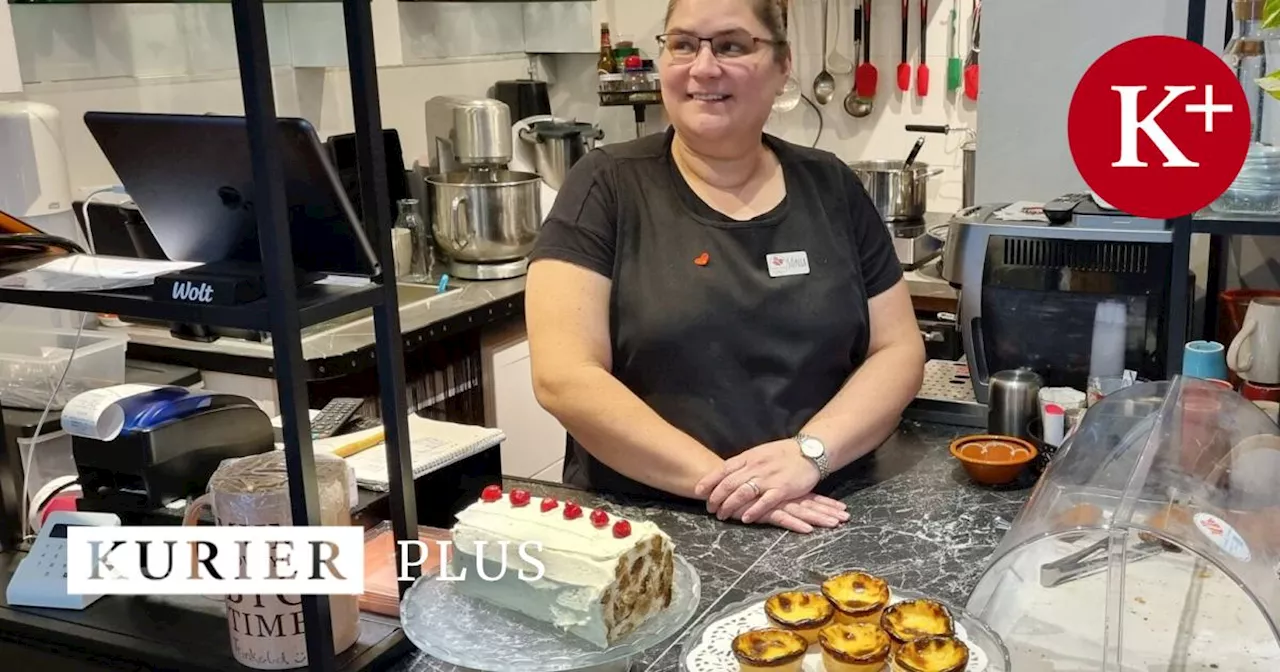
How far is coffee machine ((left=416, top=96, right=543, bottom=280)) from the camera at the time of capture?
3107 millimetres

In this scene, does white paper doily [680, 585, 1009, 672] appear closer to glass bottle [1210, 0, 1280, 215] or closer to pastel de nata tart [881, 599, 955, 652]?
pastel de nata tart [881, 599, 955, 652]

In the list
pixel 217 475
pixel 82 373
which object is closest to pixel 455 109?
pixel 82 373

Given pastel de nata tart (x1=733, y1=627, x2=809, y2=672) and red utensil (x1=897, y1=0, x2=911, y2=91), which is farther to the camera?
red utensil (x1=897, y1=0, x2=911, y2=91)

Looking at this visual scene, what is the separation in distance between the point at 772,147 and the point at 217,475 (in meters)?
1.11

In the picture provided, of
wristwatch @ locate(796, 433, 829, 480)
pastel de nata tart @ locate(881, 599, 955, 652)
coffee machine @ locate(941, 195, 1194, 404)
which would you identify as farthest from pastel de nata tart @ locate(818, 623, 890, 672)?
coffee machine @ locate(941, 195, 1194, 404)

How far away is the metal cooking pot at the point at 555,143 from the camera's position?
3617 mm

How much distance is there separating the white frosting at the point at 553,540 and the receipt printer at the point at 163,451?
37 cm

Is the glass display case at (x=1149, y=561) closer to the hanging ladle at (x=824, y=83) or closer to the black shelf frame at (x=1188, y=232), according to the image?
the black shelf frame at (x=1188, y=232)

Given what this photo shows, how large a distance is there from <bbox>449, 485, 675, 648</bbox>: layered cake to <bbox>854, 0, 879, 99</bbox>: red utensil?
2.74 meters

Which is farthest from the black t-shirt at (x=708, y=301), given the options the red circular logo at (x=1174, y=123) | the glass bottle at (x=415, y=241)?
the glass bottle at (x=415, y=241)

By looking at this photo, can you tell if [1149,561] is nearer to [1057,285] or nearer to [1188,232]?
[1188,232]

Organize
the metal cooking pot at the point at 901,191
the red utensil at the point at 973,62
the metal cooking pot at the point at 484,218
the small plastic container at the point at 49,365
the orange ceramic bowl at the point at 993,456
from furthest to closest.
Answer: the red utensil at the point at 973,62 → the metal cooking pot at the point at 901,191 → the metal cooking pot at the point at 484,218 → the small plastic container at the point at 49,365 → the orange ceramic bowl at the point at 993,456

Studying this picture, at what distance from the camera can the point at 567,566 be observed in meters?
1.14

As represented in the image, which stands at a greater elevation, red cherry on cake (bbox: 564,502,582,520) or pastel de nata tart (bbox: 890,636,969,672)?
red cherry on cake (bbox: 564,502,582,520)
